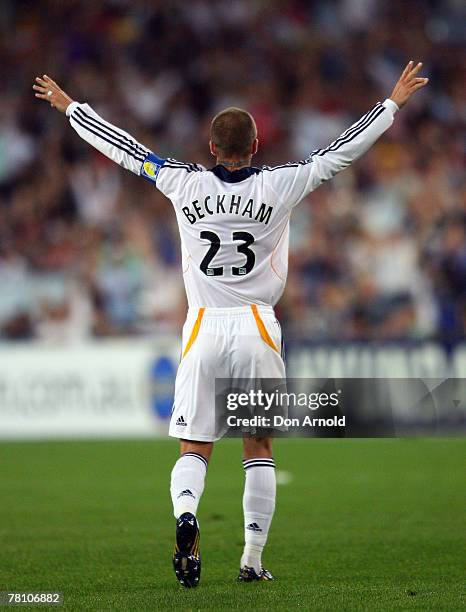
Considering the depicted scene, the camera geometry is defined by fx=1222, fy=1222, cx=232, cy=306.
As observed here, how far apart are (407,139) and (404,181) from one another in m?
0.79

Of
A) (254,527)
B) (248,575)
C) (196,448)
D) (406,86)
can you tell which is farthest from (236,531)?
(406,86)

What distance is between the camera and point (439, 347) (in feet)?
50.8

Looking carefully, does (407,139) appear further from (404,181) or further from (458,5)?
(458,5)

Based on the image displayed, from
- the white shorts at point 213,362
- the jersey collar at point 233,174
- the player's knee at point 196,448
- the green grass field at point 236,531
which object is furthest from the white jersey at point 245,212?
the green grass field at point 236,531

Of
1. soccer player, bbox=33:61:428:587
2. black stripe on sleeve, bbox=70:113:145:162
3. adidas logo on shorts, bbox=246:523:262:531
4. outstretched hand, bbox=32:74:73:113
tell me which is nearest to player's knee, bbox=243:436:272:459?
soccer player, bbox=33:61:428:587

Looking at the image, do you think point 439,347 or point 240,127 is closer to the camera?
point 240,127

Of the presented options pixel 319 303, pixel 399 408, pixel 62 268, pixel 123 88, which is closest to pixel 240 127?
pixel 399 408

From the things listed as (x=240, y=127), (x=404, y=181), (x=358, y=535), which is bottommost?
(x=358, y=535)

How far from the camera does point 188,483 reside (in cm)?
555

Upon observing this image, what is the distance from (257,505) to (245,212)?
1.37m

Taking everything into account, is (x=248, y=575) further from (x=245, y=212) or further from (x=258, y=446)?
(x=245, y=212)

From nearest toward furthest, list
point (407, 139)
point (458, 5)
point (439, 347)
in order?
point (439, 347) < point (407, 139) < point (458, 5)

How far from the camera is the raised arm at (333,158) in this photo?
566cm

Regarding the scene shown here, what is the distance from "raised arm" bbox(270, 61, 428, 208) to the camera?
5660 mm
